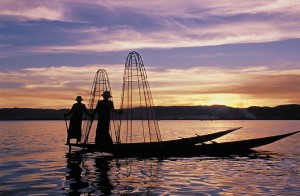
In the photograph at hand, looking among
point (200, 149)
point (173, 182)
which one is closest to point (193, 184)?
point (173, 182)

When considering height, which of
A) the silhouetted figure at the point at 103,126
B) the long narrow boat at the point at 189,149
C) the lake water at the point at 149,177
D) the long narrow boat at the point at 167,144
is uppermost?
the silhouetted figure at the point at 103,126

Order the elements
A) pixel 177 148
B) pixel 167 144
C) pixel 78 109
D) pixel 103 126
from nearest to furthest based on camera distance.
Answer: pixel 103 126
pixel 78 109
pixel 177 148
pixel 167 144

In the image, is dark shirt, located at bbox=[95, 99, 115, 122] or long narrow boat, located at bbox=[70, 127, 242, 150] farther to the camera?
long narrow boat, located at bbox=[70, 127, 242, 150]

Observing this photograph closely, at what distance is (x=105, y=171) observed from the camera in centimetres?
1551

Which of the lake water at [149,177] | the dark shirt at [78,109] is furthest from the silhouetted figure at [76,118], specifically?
the lake water at [149,177]

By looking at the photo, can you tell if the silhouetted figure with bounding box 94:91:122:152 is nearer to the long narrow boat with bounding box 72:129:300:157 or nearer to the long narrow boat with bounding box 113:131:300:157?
the long narrow boat with bounding box 72:129:300:157

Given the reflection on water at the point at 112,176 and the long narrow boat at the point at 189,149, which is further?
the long narrow boat at the point at 189,149

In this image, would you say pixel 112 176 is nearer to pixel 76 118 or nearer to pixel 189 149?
pixel 76 118

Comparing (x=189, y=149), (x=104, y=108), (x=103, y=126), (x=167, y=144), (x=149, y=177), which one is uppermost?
(x=104, y=108)

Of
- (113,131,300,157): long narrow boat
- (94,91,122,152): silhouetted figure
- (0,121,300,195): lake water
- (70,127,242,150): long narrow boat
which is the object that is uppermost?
(94,91,122,152): silhouetted figure

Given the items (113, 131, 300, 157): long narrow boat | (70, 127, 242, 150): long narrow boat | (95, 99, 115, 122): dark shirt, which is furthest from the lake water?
(95, 99, 115, 122): dark shirt

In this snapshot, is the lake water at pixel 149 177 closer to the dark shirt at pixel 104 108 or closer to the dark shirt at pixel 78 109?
the dark shirt at pixel 104 108

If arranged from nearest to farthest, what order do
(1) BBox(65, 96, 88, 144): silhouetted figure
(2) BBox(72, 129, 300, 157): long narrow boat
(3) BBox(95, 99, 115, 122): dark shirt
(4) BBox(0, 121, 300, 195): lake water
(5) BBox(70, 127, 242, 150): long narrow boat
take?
(4) BBox(0, 121, 300, 195): lake water < (3) BBox(95, 99, 115, 122): dark shirt < (5) BBox(70, 127, 242, 150): long narrow boat < (2) BBox(72, 129, 300, 157): long narrow boat < (1) BBox(65, 96, 88, 144): silhouetted figure

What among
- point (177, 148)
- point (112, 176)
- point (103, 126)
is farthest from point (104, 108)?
point (112, 176)
